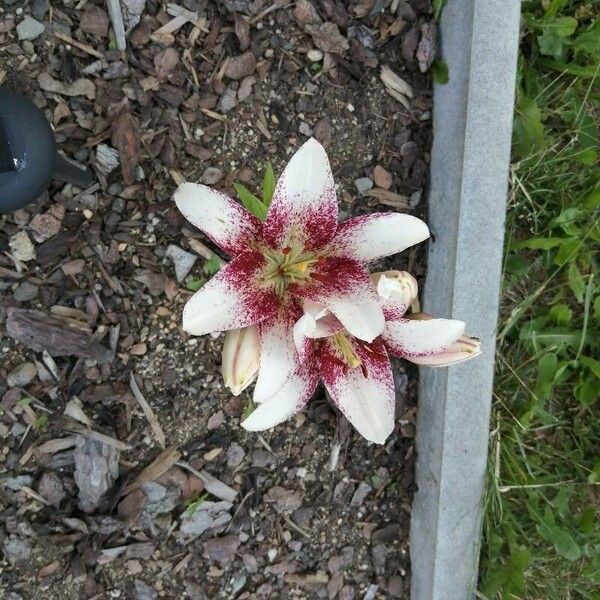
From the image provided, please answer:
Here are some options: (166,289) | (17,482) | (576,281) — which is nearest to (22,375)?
(17,482)

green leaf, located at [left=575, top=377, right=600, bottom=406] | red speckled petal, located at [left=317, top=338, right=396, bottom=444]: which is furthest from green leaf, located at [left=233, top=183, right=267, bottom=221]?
green leaf, located at [left=575, top=377, right=600, bottom=406]

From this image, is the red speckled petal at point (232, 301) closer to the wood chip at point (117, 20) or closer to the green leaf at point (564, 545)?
the wood chip at point (117, 20)

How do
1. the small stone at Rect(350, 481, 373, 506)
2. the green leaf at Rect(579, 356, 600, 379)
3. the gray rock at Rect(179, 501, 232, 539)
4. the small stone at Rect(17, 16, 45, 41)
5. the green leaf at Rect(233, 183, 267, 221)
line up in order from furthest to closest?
the green leaf at Rect(579, 356, 600, 379) → the small stone at Rect(350, 481, 373, 506) → the gray rock at Rect(179, 501, 232, 539) → the small stone at Rect(17, 16, 45, 41) → the green leaf at Rect(233, 183, 267, 221)

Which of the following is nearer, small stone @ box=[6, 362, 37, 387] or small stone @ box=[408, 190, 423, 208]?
small stone @ box=[6, 362, 37, 387]

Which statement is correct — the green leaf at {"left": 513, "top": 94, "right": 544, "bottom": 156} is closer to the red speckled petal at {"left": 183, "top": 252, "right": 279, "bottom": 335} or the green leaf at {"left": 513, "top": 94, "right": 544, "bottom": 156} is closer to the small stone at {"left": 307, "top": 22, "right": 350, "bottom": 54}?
the small stone at {"left": 307, "top": 22, "right": 350, "bottom": 54}

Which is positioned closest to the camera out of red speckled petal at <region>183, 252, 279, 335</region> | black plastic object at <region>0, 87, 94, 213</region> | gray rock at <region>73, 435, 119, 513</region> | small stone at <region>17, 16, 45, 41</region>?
red speckled petal at <region>183, 252, 279, 335</region>

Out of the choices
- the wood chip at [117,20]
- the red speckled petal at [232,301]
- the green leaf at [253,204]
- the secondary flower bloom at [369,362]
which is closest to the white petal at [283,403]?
the secondary flower bloom at [369,362]

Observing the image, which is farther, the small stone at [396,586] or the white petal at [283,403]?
the small stone at [396,586]
